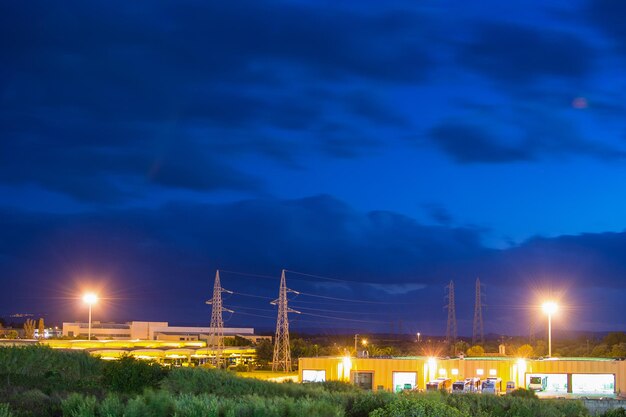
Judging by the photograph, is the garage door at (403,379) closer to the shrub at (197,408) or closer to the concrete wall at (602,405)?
the concrete wall at (602,405)

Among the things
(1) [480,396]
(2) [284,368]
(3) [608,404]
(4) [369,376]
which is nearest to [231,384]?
(1) [480,396]

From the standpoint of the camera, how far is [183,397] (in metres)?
14.5

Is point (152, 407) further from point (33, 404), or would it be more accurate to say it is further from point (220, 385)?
point (220, 385)

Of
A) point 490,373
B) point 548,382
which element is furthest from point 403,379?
point 548,382

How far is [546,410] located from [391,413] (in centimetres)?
601

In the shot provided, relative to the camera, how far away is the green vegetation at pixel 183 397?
43.1 ft

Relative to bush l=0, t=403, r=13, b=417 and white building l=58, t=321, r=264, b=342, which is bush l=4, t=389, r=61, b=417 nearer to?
bush l=0, t=403, r=13, b=417

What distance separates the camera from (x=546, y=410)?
1848 cm

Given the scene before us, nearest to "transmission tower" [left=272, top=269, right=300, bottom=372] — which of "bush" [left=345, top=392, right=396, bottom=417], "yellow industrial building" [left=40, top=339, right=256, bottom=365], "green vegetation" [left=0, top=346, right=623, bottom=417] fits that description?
"yellow industrial building" [left=40, top=339, right=256, bottom=365]

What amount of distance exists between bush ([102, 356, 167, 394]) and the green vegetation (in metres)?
0.03

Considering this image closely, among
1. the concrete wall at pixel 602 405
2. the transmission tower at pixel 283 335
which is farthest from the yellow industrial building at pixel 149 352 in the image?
the concrete wall at pixel 602 405

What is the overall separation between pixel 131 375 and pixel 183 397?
10.7 m

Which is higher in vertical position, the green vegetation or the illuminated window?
the green vegetation

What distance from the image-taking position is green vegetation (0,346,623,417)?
43.1 ft
